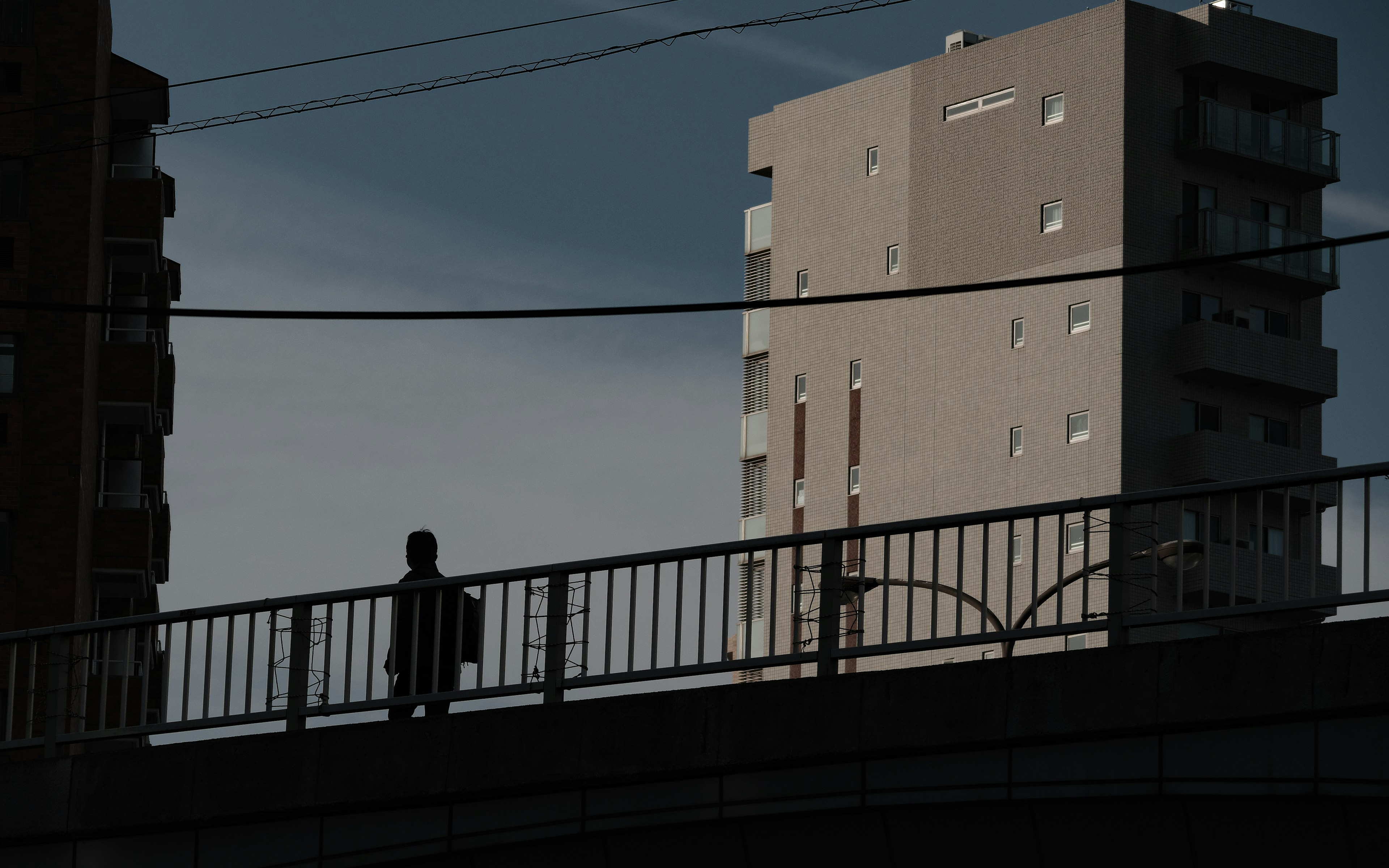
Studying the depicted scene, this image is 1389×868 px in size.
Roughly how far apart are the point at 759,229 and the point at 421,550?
5130cm

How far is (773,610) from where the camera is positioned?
32.4 feet

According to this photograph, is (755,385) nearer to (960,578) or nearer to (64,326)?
(64,326)

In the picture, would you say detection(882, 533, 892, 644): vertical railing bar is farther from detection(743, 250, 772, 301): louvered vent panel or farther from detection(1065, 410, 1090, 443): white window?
detection(743, 250, 772, 301): louvered vent panel

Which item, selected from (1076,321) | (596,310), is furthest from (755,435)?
(596,310)

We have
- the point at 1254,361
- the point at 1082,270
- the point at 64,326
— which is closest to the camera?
the point at 64,326

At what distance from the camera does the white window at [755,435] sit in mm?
61812

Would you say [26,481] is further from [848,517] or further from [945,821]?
[945,821]

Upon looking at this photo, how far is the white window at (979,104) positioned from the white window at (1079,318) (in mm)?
6108

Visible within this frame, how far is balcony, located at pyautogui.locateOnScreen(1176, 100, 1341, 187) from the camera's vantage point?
175 feet

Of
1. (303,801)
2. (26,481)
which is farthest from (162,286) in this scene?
(303,801)

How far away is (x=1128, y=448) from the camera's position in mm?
51156

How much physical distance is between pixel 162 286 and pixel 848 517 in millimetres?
19193

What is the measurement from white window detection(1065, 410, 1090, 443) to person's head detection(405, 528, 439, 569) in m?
41.2

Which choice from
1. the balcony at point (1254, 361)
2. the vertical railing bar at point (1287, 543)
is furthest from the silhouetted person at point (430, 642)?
the balcony at point (1254, 361)
